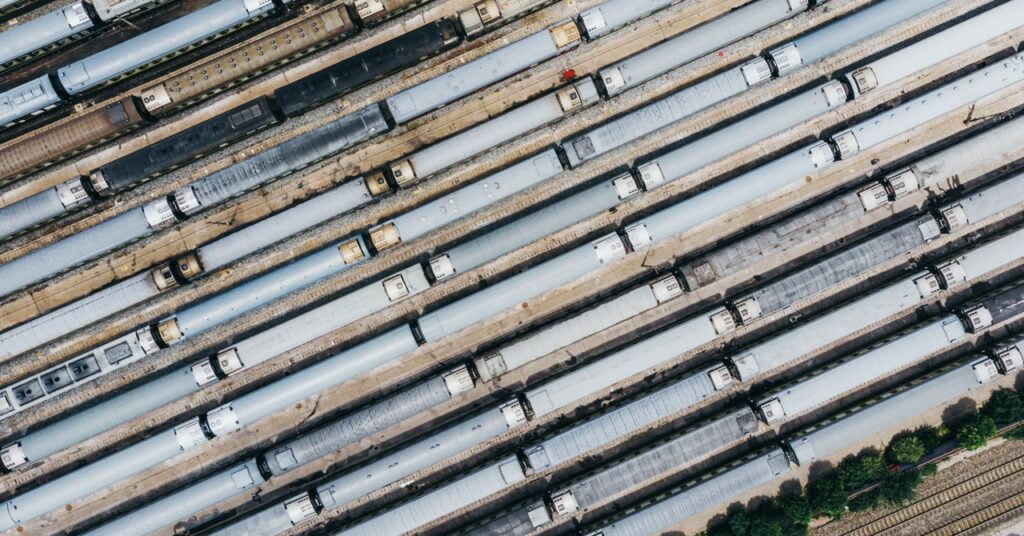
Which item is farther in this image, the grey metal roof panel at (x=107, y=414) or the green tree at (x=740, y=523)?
the green tree at (x=740, y=523)

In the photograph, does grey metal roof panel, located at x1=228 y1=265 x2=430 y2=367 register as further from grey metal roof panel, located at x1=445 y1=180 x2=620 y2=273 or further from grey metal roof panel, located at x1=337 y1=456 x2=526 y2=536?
grey metal roof panel, located at x1=337 y1=456 x2=526 y2=536

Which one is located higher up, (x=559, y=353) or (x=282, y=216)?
(x=282, y=216)

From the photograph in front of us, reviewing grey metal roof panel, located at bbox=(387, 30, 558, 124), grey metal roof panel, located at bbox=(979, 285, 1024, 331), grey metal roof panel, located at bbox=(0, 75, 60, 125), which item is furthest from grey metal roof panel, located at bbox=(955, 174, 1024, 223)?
grey metal roof panel, located at bbox=(0, 75, 60, 125)

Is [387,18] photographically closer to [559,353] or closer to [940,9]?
[559,353]

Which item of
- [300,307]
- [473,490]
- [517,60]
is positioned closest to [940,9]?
[517,60]

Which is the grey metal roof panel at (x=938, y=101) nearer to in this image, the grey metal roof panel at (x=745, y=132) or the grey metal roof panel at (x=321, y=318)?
the grey metal roof panel at (x=745, y=132)

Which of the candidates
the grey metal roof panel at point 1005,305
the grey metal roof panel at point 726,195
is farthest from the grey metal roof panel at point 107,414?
the grey metal roof panel at point 1005,305
